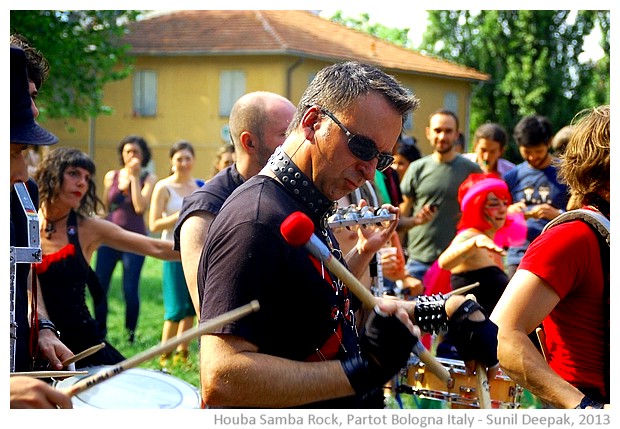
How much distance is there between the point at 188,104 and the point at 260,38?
3.61 meters

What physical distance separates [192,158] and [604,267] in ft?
21.1

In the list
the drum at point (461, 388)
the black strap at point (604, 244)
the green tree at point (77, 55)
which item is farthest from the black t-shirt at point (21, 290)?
the green tree at point (77, 55)

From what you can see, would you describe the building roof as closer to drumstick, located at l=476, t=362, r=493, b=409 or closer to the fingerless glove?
drumstick, located at l=476, t=362, r=493, b=409

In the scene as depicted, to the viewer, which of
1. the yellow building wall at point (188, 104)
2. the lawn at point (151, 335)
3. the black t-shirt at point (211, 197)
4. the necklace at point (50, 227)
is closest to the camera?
the black t-shirt at point (211, 197)

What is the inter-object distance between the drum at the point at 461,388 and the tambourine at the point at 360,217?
84cm

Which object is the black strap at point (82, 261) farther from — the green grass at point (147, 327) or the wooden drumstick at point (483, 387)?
the wooden drumstick at point (483, 387)

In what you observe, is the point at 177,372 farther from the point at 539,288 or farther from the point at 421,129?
the point at 421,129

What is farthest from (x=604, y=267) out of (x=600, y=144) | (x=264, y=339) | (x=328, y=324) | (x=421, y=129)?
(x=421, y=129)

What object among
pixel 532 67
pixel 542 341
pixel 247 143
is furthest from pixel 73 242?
pixel 532 67

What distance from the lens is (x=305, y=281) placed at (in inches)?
99.1

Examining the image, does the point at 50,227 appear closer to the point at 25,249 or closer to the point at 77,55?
the point at 25,249

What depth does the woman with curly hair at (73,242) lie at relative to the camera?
16.0 feet

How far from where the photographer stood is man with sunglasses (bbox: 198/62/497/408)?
2.38 metres

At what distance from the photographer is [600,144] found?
3.09 metres
